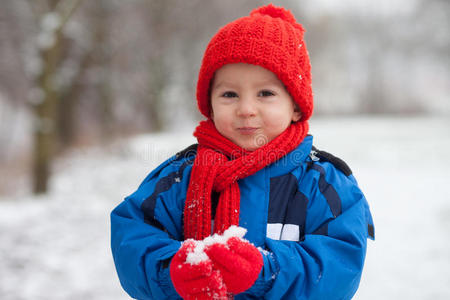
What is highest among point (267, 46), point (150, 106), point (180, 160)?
point (150, 106)

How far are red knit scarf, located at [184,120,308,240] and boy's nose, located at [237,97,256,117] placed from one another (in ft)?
0.46

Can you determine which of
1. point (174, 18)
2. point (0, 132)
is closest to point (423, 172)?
point (174, 18)

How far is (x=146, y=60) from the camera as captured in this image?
597 inches

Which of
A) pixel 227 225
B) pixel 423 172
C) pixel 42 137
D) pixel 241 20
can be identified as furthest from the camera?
pixel 423 172

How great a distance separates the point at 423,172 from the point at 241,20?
23.0 feet

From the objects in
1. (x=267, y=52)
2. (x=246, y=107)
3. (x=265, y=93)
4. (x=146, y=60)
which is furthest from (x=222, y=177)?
(x=146, y=60)

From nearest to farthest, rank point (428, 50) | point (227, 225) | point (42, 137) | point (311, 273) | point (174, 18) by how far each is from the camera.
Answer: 1. point (311, 273)
2. point (227, 225)
3. point (42, 137)
4. point (174, 18)
5. point (428, 50)

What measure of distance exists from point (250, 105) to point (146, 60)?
14568mm

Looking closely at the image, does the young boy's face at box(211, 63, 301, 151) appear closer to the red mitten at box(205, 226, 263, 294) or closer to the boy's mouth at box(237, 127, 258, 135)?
the boy's mouth at box(237, 127, 258, 135)

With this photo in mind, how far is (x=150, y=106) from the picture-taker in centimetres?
1641

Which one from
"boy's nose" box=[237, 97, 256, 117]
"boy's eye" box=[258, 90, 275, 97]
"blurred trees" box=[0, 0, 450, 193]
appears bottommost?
"boy's nose" box=[237, 97, 256, 117]

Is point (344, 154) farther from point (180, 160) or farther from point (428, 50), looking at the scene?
point (428, 50)

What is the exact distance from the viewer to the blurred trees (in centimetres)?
771

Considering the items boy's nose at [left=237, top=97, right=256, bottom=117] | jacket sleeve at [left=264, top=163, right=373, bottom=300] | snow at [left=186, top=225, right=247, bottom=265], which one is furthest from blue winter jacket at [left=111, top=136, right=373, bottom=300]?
boy's nose at [left=237, top=97, right=256, bottom=117]
